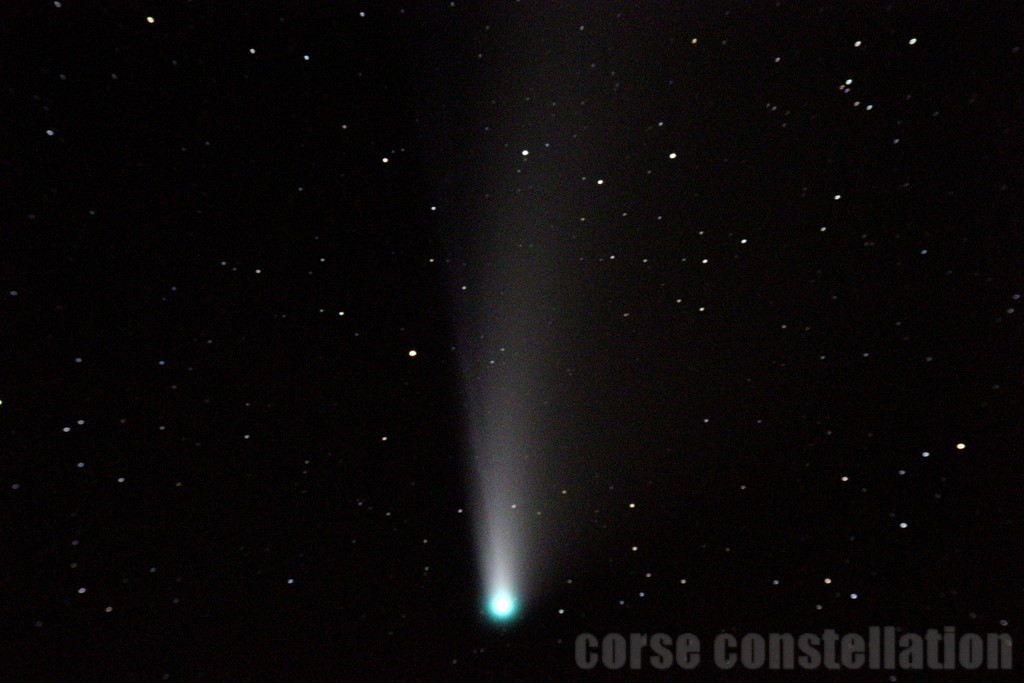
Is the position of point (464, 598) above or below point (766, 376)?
below

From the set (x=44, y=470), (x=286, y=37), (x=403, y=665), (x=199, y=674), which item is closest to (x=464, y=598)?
(x=403, y=665)

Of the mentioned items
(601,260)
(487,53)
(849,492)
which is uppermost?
(487,53)

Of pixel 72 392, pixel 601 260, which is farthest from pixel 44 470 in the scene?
pixel 601 260

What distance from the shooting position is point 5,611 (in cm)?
45

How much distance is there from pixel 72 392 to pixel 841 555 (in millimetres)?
549

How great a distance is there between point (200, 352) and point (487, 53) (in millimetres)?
283

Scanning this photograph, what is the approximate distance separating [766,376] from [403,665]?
0.33 m

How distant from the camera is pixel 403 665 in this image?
0.48m

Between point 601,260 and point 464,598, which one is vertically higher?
point 601,260

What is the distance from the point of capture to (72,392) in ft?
1.49

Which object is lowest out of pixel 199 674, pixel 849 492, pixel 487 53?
pixel 199 674

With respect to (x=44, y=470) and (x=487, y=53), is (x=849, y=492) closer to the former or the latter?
(x=487, y=53)

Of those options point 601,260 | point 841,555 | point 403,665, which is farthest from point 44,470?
point 841,555

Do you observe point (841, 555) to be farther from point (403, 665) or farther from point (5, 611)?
point (5, 611)
